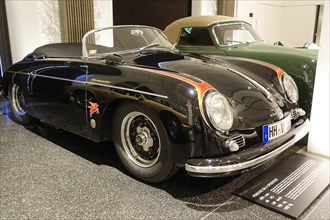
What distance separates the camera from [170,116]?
1845 mm

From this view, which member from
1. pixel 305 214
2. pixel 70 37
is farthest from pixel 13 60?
pixel 305 214

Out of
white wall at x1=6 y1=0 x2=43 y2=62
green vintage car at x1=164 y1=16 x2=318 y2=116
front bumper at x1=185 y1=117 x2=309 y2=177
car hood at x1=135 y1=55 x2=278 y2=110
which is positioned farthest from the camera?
white wall at x1=6 y1=0 x2=43 y2=62

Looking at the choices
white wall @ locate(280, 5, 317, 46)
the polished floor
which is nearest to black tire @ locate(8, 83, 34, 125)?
the polished floor

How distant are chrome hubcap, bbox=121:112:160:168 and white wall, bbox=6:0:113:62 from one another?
390cm

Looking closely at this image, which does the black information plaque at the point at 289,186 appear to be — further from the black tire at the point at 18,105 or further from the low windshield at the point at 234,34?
the black tire at the point at 18,105

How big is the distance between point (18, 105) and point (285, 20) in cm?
1011

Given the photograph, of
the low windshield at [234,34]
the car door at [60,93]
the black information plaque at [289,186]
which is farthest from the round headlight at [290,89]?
the low windshield at [234,34]

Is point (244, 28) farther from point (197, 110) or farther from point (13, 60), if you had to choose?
point (13, 60)

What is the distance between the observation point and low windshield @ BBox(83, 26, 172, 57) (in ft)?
8.93

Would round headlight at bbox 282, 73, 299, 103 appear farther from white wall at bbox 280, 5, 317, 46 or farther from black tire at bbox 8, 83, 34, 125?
white wall at bbox 280, 5, 317, 46

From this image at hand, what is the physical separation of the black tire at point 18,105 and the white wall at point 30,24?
80.9 inches

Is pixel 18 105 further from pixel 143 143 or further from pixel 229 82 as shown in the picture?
pixel 229 82

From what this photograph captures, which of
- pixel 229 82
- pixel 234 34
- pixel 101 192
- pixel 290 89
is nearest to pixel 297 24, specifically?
pixel 234 34

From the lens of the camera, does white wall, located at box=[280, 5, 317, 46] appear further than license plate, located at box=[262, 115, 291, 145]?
Yes
